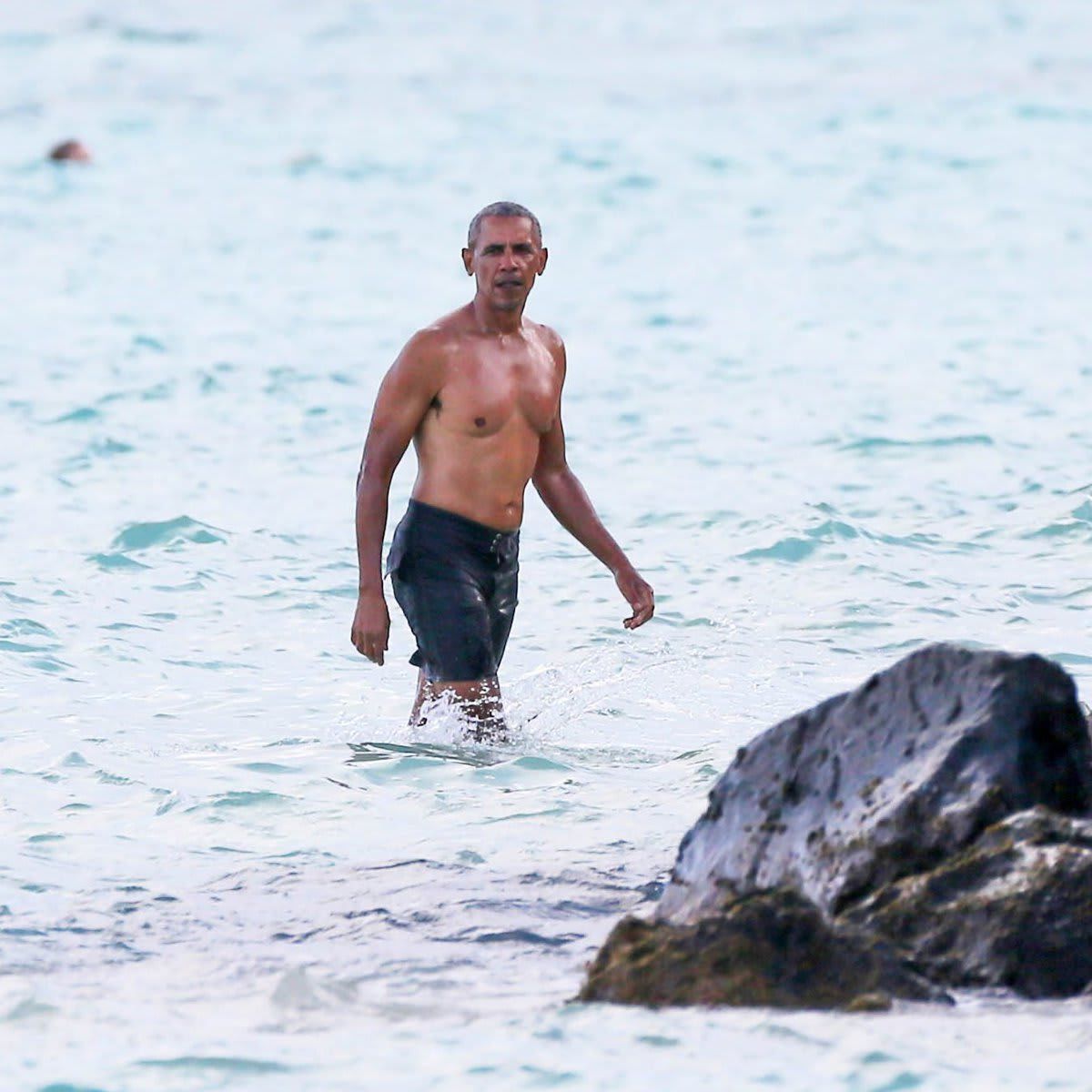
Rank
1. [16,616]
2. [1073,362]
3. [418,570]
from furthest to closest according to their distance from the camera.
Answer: [1073,362], [16,616], [418,570]

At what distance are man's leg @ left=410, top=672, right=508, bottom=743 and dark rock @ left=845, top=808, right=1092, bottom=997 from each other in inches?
96.4

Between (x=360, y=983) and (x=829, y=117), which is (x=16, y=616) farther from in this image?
(x=829, y=117)

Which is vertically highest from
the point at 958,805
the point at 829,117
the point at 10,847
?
the point at 829,117

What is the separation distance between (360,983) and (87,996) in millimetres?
637

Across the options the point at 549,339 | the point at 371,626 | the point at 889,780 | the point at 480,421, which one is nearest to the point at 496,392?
the point at 480,421

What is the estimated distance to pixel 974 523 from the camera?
11.9 metres

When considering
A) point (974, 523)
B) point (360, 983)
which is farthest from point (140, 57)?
point (360, 983)

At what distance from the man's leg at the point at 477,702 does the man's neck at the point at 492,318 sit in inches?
45.7

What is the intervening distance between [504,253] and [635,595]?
1.27 m

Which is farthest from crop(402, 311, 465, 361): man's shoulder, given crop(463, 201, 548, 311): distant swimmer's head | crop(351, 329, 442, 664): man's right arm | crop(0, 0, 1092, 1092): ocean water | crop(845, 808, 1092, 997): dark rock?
crop(845, 808, 1092, 997): dark rock

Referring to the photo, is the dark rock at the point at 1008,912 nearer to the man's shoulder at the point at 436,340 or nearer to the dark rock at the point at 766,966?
the dark rock at the point at 766,966

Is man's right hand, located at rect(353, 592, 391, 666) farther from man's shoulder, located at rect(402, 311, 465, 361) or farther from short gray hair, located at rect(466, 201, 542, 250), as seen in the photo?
short gray hair, located at rect(466, 201, 542, 250)

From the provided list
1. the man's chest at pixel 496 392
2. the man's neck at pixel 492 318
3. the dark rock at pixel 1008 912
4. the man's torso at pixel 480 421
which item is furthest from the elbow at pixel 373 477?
the dark rock at pixel 1008 912

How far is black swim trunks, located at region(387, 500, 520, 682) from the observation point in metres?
7.36
